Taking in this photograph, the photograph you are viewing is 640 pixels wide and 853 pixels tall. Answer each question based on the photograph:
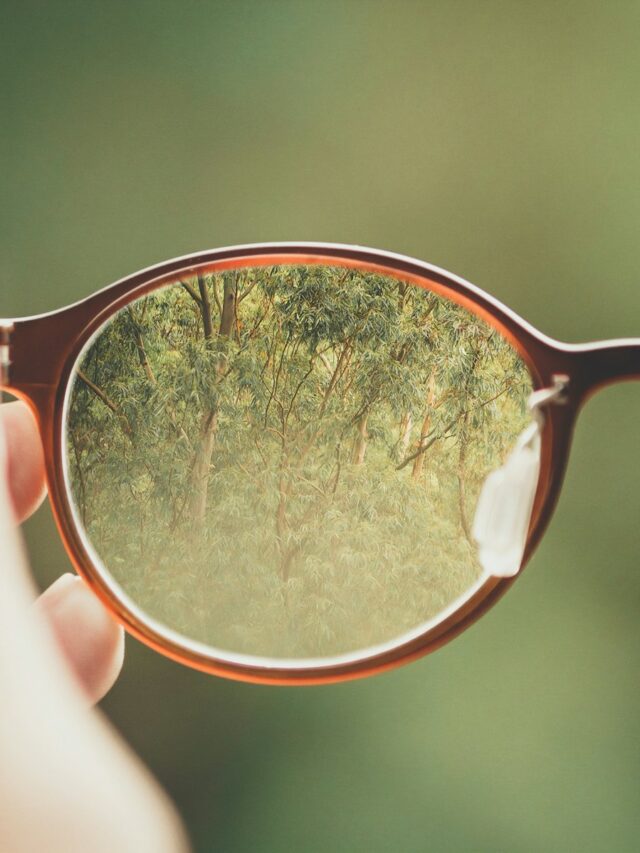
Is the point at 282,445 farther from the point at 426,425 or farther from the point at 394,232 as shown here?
the point at 394,232

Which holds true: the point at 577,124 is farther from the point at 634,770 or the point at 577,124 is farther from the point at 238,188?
the point at 634,770

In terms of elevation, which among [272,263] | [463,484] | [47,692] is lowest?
[47,692]

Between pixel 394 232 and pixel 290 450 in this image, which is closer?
pixel 290 450

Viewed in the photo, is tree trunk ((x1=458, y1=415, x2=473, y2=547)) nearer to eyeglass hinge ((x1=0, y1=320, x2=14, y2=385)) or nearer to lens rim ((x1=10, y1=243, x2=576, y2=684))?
lens rim ((x1=10, y1=243, x2=576, y2=684))

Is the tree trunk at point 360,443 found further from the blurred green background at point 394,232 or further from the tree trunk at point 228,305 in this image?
the blurred green background at point 394,232

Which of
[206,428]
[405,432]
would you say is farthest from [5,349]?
[405,432]

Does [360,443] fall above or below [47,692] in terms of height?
above
